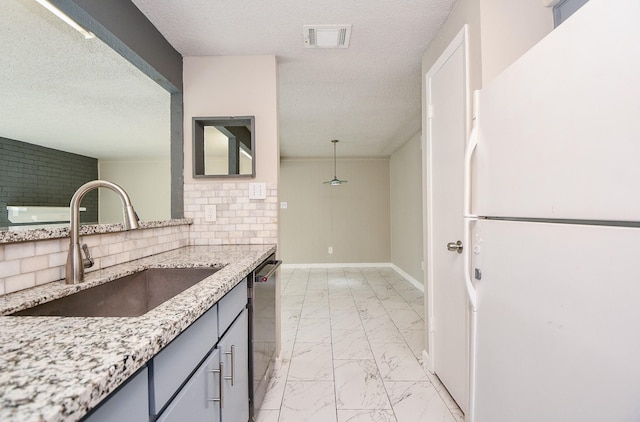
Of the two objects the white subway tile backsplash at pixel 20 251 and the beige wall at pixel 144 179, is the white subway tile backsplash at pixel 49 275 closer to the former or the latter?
the white subway tile backsplash at pixel 20 251

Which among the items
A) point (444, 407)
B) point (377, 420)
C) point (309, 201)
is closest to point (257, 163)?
point (377, 420)

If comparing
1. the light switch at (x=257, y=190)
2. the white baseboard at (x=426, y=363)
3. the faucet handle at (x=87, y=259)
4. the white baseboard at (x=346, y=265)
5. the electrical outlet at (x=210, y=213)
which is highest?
the light switch at (x=257, y=190)

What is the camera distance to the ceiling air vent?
5.67 ft

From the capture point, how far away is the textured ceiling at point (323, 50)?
1568 millimetres

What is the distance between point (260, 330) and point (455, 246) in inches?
46.1

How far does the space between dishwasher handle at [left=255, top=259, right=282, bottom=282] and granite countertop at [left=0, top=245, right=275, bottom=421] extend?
0.54 meters

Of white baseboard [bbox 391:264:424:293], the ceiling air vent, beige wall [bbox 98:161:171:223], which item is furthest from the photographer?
beige wall [bbox 98:161:171:223]

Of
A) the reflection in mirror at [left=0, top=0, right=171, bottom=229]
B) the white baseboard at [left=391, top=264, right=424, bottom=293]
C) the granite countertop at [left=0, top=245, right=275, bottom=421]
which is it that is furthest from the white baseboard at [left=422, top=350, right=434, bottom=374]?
the reflection in mirror at [left=0, top=0, right=171, bottom=229]

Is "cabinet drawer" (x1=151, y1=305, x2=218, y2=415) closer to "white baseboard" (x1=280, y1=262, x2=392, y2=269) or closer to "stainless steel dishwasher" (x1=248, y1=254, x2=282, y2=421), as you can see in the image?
"stainless steel dishwasher" (x1=248, y1=254, x2=282, y2=421)

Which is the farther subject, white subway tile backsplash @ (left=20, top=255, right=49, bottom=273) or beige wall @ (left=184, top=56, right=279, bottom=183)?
beige wall @ (left=184, top=56, right=279, bottom=183)

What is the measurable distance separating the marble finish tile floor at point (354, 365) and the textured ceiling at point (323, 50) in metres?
2.31

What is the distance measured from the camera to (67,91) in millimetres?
2895

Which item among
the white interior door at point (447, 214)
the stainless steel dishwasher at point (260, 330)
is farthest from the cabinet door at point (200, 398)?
the white interior door at point (447, 214)

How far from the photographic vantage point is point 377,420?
153 cm
